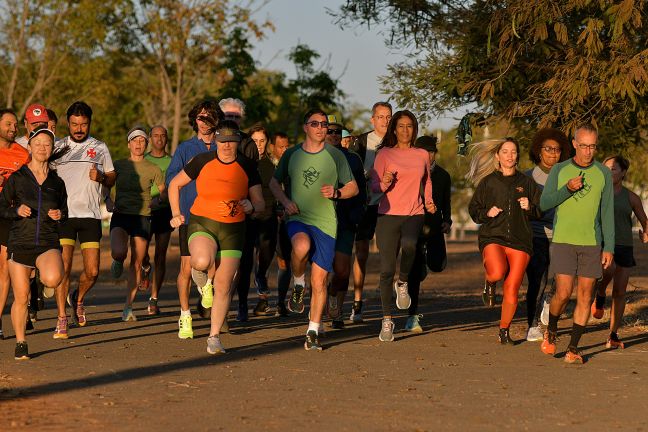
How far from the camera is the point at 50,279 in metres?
11.9

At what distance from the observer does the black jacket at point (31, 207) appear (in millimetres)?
11945

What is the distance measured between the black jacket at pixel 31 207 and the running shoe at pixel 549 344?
14.6 ft

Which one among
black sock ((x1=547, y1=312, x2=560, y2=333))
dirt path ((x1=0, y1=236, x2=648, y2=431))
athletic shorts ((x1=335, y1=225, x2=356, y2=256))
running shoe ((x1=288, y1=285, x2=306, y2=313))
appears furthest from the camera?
athletic shorts ((x1=335, y1=225, x2=356, y2=256))

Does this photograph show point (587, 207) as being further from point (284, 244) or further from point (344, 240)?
point (284, 244)

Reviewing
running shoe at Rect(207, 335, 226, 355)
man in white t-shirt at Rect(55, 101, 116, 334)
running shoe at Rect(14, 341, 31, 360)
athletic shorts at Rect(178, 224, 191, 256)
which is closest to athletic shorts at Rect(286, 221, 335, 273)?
running shoe at Rect(207, 335, 226, 355)

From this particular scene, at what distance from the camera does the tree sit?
585 inches

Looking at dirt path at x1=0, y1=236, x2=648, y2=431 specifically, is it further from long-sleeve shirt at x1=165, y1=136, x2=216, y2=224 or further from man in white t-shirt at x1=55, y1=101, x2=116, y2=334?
long-sleeve shirt at x1=165, y1=136, x2=216, y2=224

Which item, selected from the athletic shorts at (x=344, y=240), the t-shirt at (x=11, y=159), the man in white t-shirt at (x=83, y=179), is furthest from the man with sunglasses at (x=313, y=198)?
the t-shirt at (x=11, y=159)

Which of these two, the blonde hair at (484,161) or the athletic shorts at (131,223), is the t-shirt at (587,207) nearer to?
the blonde hair at (484,161)

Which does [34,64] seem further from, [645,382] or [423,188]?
[645,382]

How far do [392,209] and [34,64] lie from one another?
27935 mm

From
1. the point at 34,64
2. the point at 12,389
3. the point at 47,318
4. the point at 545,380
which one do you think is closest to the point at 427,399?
the point at 545,380

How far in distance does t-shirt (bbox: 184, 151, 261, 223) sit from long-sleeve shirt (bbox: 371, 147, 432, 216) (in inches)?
78.4

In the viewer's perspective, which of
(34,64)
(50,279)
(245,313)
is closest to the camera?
(50,279)
